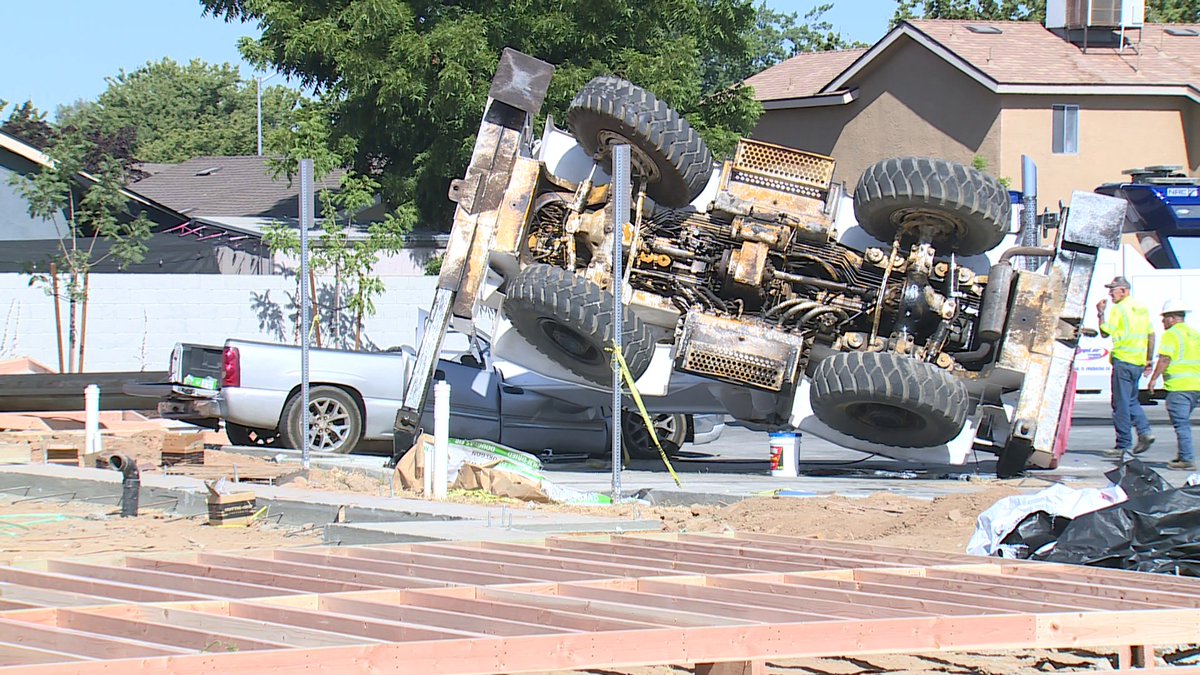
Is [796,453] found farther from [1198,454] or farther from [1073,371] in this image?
[1198,454]

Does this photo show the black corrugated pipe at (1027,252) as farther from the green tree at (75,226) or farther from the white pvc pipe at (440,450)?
the green tree at (75,226)

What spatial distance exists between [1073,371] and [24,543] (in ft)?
31.1

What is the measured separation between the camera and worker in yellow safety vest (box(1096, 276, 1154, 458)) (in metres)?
15.5

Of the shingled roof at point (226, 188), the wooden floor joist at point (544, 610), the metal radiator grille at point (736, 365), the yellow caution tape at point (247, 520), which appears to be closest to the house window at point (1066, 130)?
the shingled roof at point (226, 188)

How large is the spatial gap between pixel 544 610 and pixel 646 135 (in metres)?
9.07

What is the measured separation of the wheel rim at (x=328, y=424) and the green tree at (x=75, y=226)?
9.49 metres

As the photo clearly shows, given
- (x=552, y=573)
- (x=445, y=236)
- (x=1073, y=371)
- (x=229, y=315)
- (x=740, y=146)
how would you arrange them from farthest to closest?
(x=445, y=236), (x=229, y=315), (x=740, y=146), (x=1073, y=371), (x=552, y=573)

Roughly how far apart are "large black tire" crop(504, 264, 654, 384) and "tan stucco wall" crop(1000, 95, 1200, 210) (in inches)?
888

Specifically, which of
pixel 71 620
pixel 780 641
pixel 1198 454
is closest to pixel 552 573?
pixel 780 641

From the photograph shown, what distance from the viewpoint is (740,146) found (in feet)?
48.9

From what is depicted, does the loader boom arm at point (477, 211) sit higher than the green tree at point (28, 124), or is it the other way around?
the green tree at point (28, 124)

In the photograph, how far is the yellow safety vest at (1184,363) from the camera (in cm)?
1520

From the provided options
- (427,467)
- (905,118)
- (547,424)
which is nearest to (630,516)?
(427,467)

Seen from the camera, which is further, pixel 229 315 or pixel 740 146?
pixel 229 315
